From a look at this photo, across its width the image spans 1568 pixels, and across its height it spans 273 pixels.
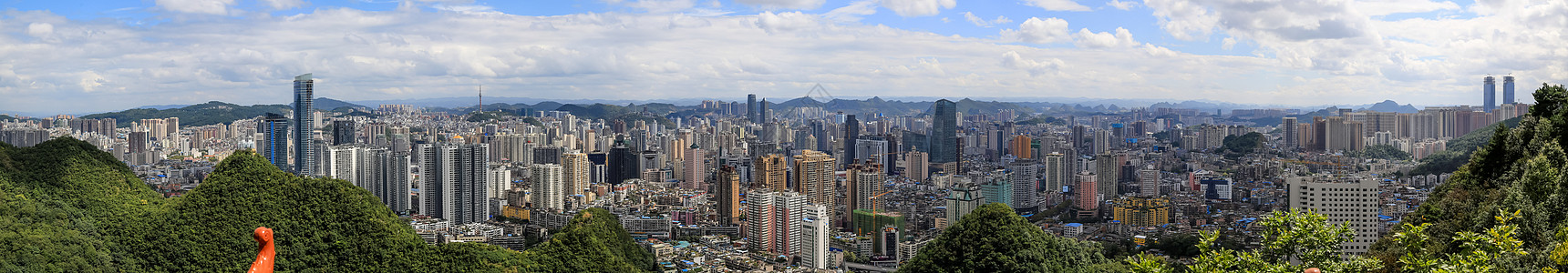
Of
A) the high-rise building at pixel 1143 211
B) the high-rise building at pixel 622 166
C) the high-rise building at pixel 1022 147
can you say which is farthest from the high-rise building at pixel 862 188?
the high-rise building at pixel 622 166

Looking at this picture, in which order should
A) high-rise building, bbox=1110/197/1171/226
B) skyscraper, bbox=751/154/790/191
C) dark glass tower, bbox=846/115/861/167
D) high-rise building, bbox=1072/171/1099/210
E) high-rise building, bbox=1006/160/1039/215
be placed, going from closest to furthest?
high-rise building, bbox=1110/197/1171/226 → high-rise building, bbox=1072/171/1099/210 → high-rise building, bbox=1006/160/1039/215 → skyscraper, bbox=751/154/790/191 → dark glass tower, bbox=846/115/861/167

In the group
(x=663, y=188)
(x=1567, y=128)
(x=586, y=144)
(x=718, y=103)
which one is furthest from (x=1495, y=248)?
→ (x=718, y=103)

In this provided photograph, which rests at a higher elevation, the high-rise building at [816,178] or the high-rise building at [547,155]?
the high-rise building at [547,155]

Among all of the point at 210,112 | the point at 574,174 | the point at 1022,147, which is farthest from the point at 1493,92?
the point at 210,112

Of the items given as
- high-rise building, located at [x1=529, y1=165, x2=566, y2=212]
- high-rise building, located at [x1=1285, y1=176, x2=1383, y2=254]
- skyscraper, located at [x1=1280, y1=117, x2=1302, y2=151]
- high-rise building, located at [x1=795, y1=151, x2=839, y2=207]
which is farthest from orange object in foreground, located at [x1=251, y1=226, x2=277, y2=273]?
skyscraper, located at [x1=1280, y1=117, x2=1302, y2=151]

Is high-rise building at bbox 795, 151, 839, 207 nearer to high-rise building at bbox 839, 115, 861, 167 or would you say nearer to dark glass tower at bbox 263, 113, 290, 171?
high-rise building at bbox 839, 115, 861, 167

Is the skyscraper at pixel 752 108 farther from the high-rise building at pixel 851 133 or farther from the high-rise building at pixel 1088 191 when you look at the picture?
the high-rise building at pixel 1088 191
